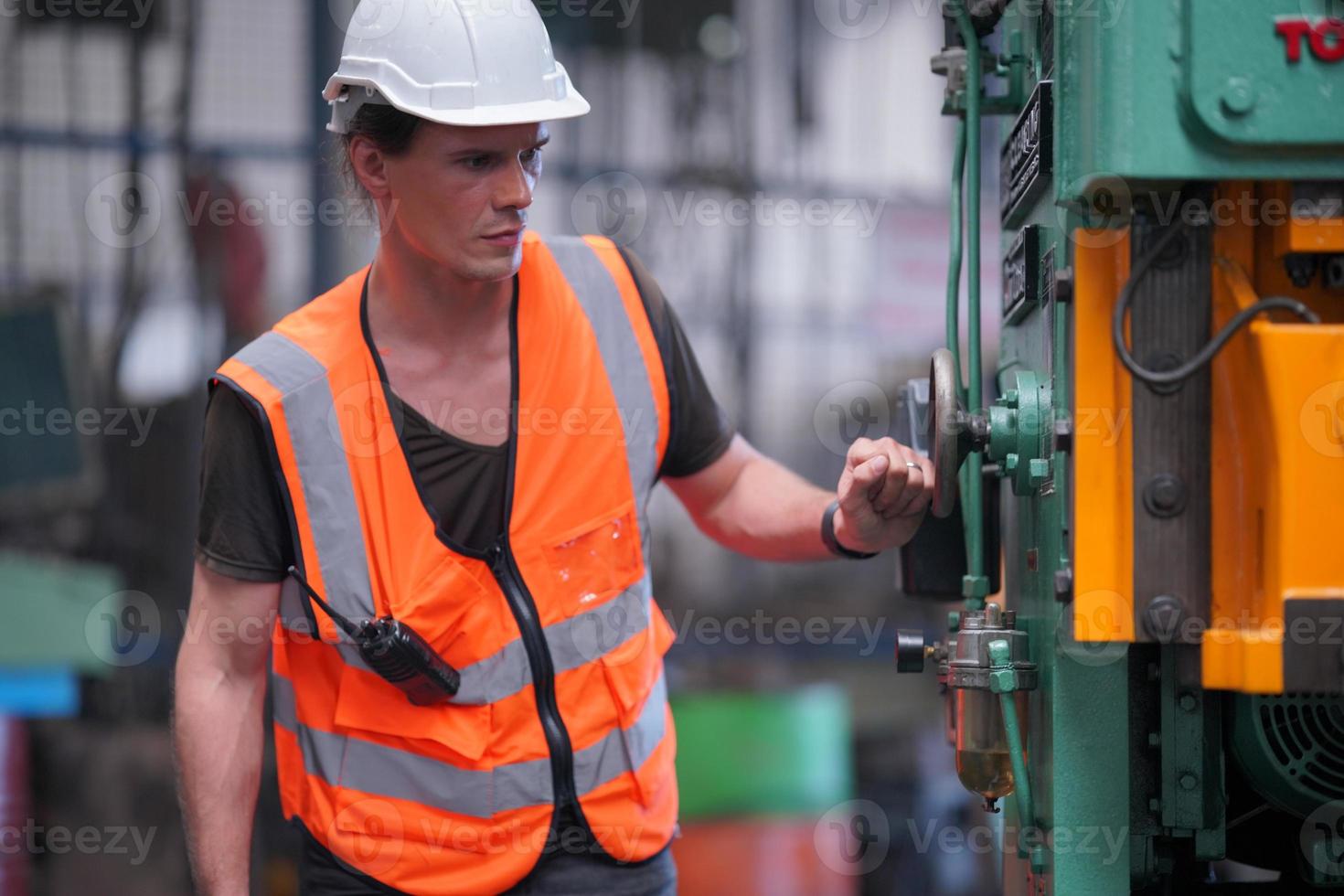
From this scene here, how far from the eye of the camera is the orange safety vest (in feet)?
6.84

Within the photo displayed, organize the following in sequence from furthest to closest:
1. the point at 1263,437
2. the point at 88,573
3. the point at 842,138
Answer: the point at 842,138 < the point at 88,573 < the point at 1263,437

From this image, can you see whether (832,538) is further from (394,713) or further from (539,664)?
(394,713)

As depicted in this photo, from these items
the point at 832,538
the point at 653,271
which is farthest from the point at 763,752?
the point at 832,538

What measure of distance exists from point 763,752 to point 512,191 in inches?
116

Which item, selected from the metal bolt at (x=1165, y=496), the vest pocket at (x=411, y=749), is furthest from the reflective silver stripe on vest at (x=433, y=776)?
the metal bolt at (x=1165, y=496)

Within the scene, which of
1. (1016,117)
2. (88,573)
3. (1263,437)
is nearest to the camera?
(1263,437)

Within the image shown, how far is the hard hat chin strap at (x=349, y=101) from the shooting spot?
214cm

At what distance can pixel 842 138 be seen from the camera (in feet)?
16.1

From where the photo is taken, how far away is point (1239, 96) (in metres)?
1.36

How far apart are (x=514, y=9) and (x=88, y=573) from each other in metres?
2.75

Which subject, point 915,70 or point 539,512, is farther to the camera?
point 915,70

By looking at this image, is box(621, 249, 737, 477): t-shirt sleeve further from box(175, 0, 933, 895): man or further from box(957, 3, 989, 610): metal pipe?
box(957, 3, 989, 610): metal pipe

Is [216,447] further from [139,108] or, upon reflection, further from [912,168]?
[912,168]

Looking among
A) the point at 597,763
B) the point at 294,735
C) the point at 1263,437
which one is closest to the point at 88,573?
the point at 294,735
